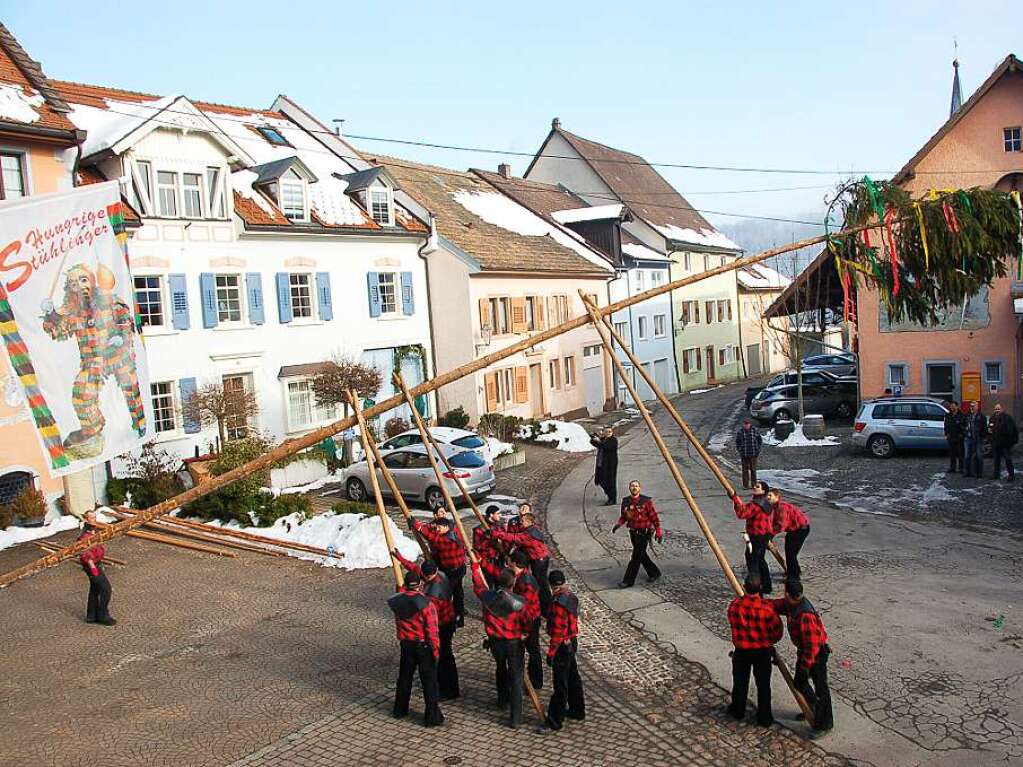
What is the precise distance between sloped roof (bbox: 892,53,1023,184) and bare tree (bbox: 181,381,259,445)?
2075 cm

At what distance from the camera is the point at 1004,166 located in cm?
2728

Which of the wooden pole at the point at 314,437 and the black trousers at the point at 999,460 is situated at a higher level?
the wooden pole at the point at 314,437

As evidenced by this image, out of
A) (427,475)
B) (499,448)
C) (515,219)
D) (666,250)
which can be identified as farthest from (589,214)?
(427,475)

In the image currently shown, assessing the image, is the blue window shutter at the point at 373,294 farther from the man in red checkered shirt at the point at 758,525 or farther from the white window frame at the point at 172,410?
the man in red checkered shirt at the point at 758,525

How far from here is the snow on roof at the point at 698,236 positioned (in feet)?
155

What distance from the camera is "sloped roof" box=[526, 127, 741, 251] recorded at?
156ft

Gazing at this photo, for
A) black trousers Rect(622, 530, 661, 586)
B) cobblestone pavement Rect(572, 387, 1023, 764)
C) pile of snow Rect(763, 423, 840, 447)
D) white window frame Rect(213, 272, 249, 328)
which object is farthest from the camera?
pile of snow Rect(763, 423, 840, 447)

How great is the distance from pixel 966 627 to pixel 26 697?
10.9 m

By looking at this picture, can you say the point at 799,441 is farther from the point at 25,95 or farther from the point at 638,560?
the point at 25,95

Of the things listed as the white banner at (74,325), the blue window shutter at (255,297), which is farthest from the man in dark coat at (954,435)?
the white banner at (74,325)

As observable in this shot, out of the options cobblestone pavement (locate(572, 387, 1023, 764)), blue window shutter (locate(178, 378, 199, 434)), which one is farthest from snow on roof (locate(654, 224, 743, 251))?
blue window shutter (locate(178, 378, 199, 434))

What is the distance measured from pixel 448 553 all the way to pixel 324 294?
1606 cm

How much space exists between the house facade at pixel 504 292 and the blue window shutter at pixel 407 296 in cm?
108

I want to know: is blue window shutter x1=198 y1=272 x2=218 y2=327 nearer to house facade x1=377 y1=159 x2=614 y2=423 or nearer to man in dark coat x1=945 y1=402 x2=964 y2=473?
house facade x1=377 y1=159 x2=614 y2=423
